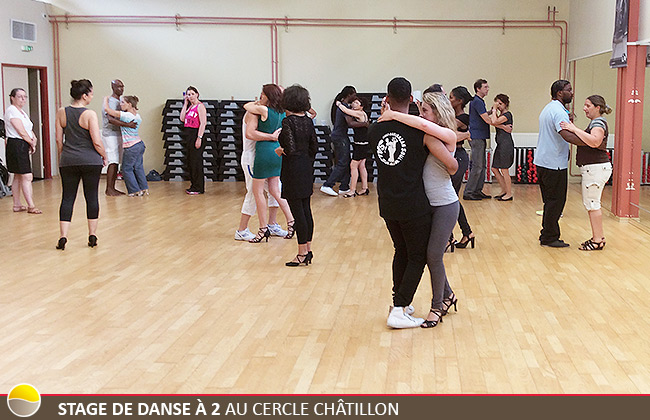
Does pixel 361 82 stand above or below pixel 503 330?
above

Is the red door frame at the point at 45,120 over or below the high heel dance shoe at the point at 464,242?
over

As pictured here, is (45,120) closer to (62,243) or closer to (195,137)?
(195,137)

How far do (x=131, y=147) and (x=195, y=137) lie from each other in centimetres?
97

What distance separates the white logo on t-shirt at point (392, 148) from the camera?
4.59 m

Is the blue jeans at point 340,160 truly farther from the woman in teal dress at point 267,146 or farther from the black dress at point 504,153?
the woman in teal dress at point 267,146

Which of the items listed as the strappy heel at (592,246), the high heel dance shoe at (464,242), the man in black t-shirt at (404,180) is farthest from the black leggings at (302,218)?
the strappy heel at (592,246)

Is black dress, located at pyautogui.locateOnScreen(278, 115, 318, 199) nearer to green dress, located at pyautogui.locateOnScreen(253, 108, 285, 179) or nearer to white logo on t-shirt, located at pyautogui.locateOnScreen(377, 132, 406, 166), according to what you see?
green dress, located at pyautogui.locateOnScreen(253, 108, 285, 179)

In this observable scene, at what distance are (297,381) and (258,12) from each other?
37.4ft

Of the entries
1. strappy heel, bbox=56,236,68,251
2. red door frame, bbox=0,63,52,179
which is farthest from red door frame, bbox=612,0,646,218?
red door frame, bbox=0,63,52,179

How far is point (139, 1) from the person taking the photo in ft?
47.7

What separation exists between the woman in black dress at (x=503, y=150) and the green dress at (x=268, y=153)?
4.70 meters

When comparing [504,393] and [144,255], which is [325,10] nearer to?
[144,255]

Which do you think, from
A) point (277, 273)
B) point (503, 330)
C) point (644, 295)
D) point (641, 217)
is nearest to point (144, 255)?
point (277, 273)

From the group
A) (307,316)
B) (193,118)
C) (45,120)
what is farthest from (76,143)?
(45,120)
